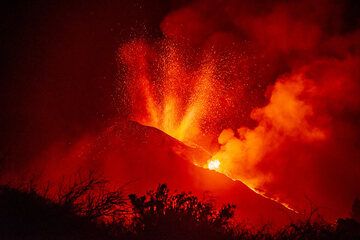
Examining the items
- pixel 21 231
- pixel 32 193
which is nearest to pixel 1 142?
pixel 32 193

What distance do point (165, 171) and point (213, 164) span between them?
3.64 m

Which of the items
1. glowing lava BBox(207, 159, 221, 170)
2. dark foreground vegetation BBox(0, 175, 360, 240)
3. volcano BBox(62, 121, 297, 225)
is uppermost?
glowing lava BBox(207, 159, 221, 170)

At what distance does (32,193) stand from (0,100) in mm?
16647

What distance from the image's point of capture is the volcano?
1491cm

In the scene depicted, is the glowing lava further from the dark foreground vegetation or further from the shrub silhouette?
the shrub silhouette

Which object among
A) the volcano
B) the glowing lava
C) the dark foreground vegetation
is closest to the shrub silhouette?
the dark foreground vegetation

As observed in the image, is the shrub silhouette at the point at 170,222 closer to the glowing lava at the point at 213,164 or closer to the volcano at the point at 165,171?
the volcano at the point at 165,171

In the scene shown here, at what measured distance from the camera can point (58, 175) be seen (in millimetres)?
16516

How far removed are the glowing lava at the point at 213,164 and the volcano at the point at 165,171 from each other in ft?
1.58

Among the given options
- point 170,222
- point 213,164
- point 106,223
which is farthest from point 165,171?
point 170,222

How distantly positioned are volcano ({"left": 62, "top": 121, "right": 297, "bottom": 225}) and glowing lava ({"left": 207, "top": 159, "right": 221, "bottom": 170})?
0.48m

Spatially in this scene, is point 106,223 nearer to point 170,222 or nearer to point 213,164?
point 170,222

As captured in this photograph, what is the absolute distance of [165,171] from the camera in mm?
15508

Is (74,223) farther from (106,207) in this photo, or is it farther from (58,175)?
(58,175)
